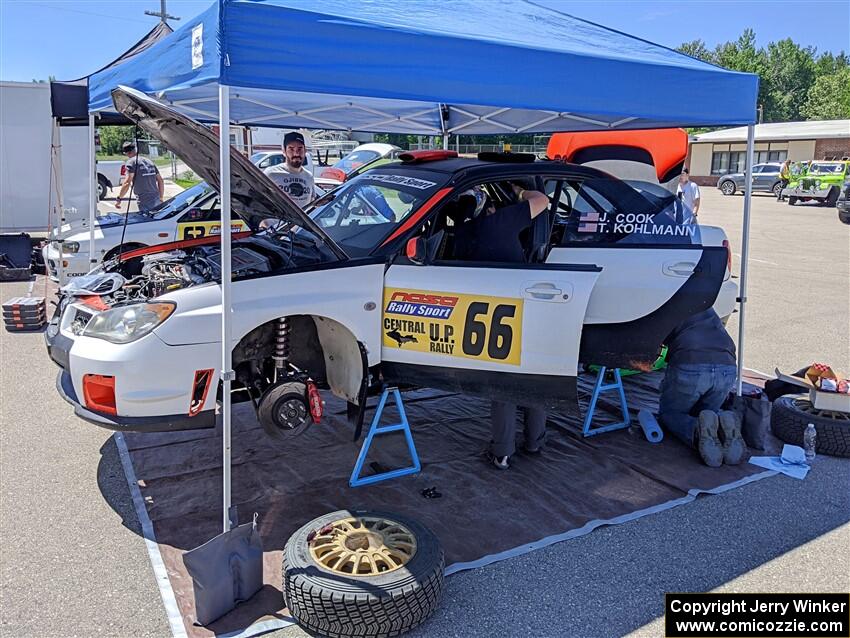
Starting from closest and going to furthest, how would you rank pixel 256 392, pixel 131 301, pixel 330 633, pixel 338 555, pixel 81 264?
1. pixel 330 633
2. pixel 338 555
3. pixel 131 301
4. pixel 256 392
5. pixel 81 264

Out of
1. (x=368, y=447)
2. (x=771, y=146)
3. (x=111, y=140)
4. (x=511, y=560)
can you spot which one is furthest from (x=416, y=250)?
(x=111, y=140)

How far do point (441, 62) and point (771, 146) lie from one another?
45.2 m

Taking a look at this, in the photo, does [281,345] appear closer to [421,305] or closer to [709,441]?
[421,305]

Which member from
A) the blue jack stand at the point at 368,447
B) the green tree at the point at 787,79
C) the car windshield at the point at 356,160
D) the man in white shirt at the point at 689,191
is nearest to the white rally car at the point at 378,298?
the blue jack stand at the point at 368,447

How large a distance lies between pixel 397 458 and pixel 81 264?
5.81 metres

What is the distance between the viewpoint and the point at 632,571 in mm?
3402

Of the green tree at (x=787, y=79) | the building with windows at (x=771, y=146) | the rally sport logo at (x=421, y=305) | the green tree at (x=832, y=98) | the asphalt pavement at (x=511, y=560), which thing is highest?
the green tree at (x=787, y=79)

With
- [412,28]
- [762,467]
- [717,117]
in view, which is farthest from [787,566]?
[412,28]

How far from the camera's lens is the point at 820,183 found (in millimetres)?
26828

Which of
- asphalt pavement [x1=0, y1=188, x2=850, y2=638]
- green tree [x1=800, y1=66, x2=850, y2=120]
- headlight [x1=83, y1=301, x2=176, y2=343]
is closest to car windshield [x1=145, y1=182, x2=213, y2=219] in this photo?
asphalt pavement [x1=0, y1=188, x2=850, y2=638]

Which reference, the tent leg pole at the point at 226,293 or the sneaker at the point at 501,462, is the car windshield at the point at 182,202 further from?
the tent leg pole at the point at 226,293

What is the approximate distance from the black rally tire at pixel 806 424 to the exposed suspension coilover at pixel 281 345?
3.60 meters

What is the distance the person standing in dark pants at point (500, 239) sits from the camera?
418 centimetres

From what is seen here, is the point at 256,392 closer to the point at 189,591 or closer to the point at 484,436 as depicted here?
the point at 189,591
